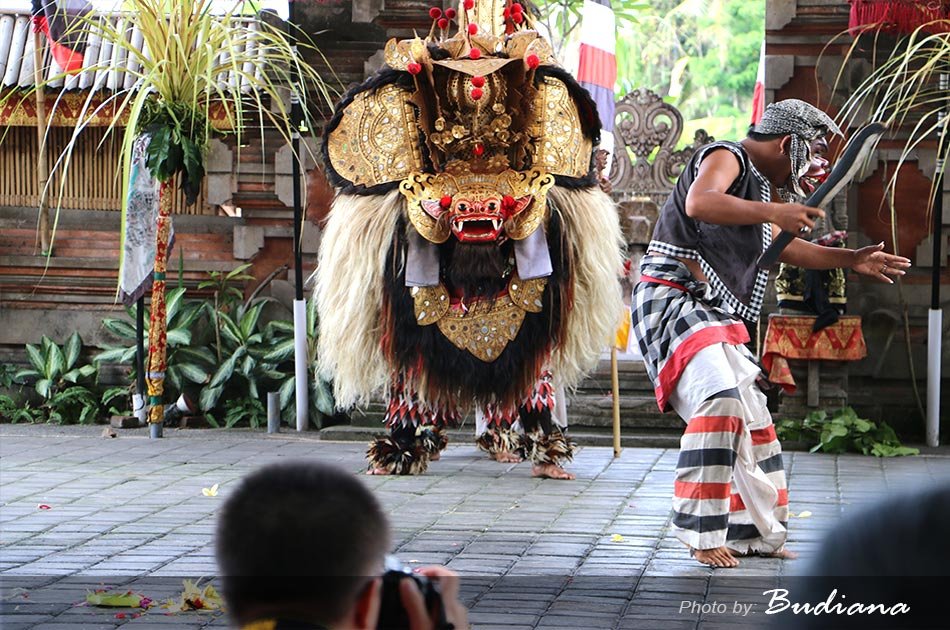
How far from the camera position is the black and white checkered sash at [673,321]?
192 inches

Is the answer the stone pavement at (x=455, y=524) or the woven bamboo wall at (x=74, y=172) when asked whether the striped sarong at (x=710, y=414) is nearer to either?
the stone pavement at (x=455, y=524)

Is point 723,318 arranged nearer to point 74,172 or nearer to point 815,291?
point 815,291

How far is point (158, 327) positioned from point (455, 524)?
3626 mm

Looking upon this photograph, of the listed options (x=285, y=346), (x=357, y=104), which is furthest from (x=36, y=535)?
(x=285, y=346)

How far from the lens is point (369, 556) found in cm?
166

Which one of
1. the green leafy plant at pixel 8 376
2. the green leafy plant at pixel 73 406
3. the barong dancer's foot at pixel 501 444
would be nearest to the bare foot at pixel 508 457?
the barong dancer's foot at pixel 501 444

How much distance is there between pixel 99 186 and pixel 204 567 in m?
5.97

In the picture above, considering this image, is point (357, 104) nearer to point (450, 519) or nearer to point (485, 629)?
point (450, 519)

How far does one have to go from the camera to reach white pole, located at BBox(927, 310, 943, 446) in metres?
8.60

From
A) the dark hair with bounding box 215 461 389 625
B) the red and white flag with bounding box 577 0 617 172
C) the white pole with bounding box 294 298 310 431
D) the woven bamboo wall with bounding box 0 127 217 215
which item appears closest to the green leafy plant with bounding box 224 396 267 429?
the white pole with bounding box 294 298 310 431

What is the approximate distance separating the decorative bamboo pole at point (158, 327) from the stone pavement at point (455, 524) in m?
0.23

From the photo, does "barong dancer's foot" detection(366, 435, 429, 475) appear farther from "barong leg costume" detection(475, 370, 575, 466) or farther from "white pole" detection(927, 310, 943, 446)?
"white pole" detection(927, 310, 943, 446)

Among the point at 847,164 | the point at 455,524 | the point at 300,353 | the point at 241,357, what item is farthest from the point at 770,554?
the point at 241,357

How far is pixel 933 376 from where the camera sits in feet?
28.3
